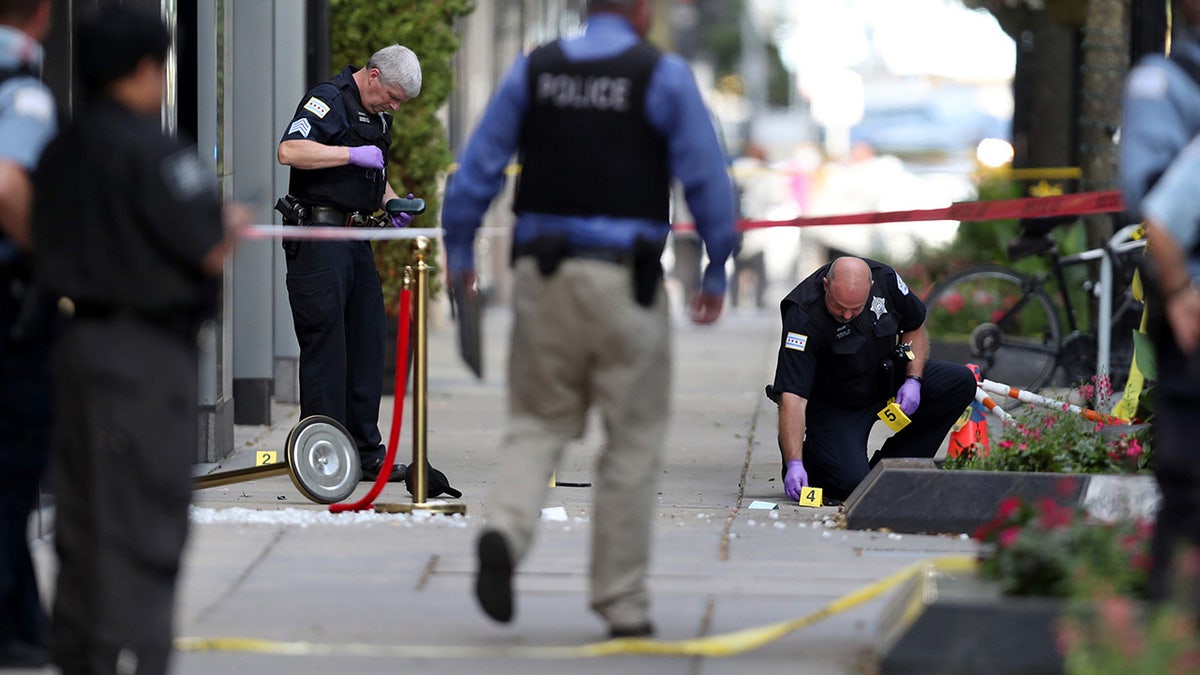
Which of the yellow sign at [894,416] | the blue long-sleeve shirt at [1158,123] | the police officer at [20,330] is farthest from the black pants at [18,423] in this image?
the yellow sign at [894,416]

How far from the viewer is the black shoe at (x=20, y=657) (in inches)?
191

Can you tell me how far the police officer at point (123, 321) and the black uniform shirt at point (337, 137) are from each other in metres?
3.43

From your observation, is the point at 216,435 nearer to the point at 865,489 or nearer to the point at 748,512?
the point at 748,512

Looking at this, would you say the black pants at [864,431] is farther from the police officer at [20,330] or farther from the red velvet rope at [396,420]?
the police officer at [20,330]

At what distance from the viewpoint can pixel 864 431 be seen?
8.14 m

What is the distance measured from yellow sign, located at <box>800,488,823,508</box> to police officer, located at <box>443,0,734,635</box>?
270 cm

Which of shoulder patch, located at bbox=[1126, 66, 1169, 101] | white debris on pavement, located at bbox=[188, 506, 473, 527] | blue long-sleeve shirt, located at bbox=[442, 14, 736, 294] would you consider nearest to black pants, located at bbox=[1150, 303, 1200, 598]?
shoulder patch, located at bbox=[1126, 66, 1169, 101]

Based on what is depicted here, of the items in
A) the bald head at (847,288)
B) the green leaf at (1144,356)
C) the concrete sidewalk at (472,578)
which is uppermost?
the bald head at (847,288)

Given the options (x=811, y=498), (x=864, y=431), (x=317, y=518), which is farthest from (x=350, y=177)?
(x=864, y=431)

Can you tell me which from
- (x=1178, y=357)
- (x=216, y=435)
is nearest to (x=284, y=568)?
(x=216, y=435)

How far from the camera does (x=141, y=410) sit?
14.0 feet

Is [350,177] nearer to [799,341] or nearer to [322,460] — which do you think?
[322,460]

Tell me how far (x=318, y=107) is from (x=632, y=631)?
130 inches

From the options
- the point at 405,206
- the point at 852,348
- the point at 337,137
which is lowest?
the point at 852,348
